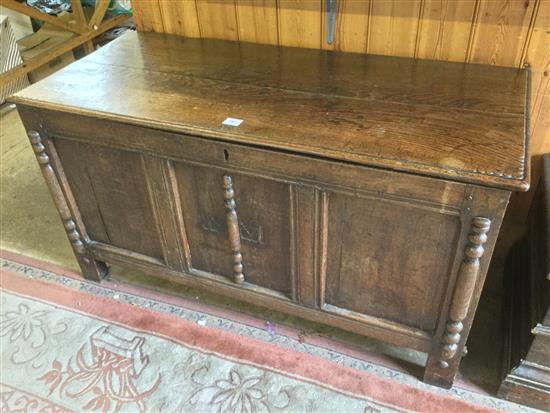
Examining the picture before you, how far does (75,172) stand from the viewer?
153 cm

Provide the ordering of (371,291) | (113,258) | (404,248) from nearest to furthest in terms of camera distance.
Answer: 1. (404,248)
2. (371,291)
3. (113,258)

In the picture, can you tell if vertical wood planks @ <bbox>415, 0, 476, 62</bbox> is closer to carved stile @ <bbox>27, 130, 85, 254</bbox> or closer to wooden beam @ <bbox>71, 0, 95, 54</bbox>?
carved stile @ <bbox>27, 130, 85, 254</bbox>

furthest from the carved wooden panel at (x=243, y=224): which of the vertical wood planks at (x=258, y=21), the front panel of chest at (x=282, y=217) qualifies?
the vertical wood planks at (x=258, y=21)

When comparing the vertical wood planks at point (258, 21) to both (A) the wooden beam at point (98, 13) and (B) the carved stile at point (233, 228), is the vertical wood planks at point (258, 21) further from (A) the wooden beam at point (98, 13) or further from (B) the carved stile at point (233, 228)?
(A) the wooden beam at point (98, 13)

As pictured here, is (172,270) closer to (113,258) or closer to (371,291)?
(113,258)

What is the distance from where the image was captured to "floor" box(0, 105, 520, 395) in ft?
4.88

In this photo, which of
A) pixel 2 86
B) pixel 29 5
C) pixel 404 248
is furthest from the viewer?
pixel 29 5

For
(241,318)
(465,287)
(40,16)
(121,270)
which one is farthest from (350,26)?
(40,16)

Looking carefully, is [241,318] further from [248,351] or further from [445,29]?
[445,29]

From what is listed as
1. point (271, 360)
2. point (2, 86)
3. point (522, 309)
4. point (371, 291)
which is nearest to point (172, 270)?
point (271, 360)

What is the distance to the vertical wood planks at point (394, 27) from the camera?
1.41 metres

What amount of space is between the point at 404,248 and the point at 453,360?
38 cm

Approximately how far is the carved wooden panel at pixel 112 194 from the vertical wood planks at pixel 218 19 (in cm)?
57

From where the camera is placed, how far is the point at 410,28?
1.43m
